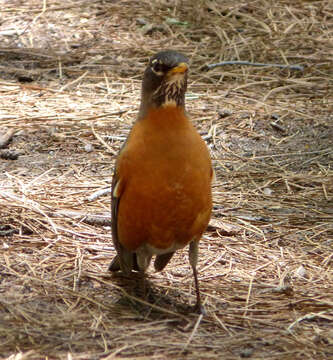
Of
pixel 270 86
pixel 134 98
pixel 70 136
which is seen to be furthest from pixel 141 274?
pixel 270 86

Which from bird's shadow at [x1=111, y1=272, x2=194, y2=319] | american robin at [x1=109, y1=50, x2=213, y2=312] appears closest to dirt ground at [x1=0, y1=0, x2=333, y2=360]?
bird's shadow at [x1=111, y1=272, x2=194, y2=319]

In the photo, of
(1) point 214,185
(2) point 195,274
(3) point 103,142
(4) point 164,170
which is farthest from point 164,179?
(3) point 103,142

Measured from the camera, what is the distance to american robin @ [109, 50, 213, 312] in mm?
3604

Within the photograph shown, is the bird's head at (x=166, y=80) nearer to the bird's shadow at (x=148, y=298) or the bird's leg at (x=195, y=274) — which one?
the bird's leg at (x=195, y=274)

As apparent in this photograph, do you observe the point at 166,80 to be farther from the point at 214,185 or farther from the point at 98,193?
the point at 214,185

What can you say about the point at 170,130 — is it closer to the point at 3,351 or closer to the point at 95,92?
the point at 3,351

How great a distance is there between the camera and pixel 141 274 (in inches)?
169

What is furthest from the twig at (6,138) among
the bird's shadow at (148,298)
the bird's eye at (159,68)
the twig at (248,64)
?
the bird's eye at (159,68)

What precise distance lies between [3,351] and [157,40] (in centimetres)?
543

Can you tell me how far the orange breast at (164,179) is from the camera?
3.61 m

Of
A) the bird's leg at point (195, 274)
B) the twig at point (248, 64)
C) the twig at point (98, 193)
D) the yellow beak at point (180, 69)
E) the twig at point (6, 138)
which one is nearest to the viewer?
the yellow beak at point (180, 69)

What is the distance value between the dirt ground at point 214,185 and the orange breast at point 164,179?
1.56 feet

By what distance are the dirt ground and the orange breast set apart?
0.47 metres

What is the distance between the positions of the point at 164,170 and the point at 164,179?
0.15ft
